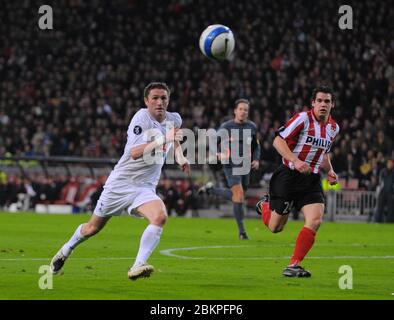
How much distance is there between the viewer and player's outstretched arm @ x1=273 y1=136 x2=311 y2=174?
11289mm

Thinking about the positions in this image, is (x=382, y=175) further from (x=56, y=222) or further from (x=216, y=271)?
(x=216, y=271)

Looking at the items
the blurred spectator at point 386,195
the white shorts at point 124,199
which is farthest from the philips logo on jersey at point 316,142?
the blurred spectator at point 386,195

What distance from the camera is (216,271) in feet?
40.0

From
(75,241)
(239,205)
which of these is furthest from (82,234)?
(239,205)

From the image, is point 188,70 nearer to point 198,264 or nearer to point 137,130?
point 198,264

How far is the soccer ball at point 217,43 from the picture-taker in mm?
15344

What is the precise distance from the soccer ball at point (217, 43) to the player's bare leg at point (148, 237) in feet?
16.9

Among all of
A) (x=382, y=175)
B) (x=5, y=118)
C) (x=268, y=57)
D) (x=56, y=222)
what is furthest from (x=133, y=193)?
(x=5, y=118)

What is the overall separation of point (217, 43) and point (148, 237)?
5.67 meters

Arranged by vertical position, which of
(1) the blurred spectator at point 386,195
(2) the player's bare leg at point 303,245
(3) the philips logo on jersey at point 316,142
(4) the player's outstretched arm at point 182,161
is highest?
(3) the philips logo on jersey at point 316,142

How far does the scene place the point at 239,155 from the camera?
18594mm

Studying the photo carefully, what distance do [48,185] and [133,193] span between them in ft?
64.6

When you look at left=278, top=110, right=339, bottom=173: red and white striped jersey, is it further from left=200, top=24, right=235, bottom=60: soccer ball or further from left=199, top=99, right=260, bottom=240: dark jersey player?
left=199, top=99, right=260, bottom=240: dark jersey player

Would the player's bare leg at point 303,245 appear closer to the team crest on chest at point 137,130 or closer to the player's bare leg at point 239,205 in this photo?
the team crest on chest at point 137,130
